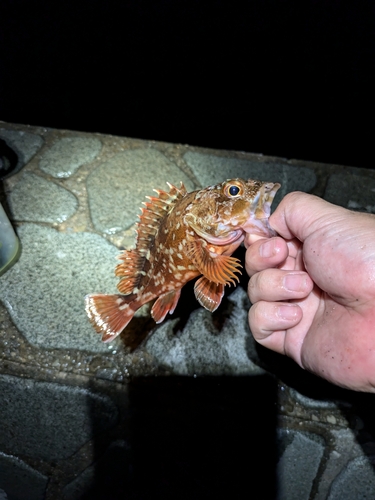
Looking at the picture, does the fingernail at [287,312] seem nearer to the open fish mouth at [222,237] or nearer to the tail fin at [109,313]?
the open fish mouth at [222,237]

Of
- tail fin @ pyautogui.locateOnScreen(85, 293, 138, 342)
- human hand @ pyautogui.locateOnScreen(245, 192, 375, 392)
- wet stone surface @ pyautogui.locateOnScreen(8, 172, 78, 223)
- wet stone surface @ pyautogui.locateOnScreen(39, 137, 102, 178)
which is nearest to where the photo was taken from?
human hand @ pyautogui.locateOnScreen(245, 192, 375, 392)

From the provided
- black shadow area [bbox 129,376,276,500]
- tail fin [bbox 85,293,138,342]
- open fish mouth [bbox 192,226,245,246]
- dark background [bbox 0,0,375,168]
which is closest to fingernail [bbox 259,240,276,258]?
open fish mouth [bbox 192,226,245,246]

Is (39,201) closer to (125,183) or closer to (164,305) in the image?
(125,183)

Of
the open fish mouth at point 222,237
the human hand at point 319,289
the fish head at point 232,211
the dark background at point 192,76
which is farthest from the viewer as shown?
the dark background at point 192,76

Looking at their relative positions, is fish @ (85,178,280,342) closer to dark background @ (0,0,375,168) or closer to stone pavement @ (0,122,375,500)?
stone pavement @ (0,122,375,500)

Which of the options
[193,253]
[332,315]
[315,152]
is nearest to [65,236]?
[193,253]

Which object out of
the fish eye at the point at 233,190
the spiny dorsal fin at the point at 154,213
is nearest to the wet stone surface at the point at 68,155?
the spiny dorsal fin at the point at 154,213
